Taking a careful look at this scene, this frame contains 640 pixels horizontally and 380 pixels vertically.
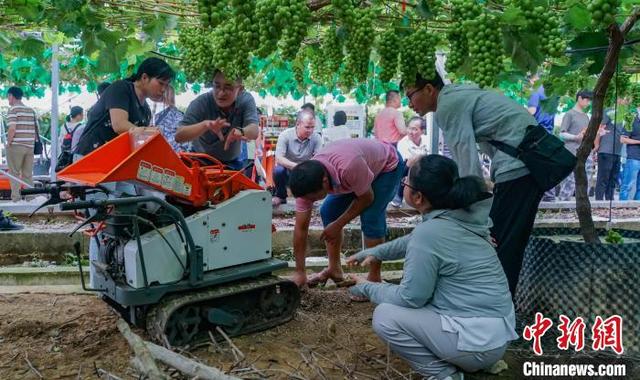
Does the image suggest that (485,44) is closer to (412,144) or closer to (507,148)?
(507,148)

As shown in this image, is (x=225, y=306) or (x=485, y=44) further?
(x=225, y=306)

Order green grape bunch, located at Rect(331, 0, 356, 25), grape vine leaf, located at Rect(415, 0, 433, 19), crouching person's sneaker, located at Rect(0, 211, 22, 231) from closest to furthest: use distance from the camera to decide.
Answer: green grape bunch, located at Rect(331, 0, 356, 25)
grape vine leaf, located at Rect(415, 0, 433, 19)
crouching person's sneaker, located at Rect(0, 211, 22, 231)

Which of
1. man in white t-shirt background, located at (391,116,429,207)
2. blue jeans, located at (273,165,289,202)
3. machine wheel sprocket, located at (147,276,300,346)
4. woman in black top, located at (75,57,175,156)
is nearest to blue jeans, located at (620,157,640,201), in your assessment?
man in white t-shirt background, located at (391,116,429,207)

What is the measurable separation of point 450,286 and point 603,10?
1.55 metres

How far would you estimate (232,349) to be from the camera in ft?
11.3

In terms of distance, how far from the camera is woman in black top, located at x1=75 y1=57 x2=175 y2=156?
171 inches

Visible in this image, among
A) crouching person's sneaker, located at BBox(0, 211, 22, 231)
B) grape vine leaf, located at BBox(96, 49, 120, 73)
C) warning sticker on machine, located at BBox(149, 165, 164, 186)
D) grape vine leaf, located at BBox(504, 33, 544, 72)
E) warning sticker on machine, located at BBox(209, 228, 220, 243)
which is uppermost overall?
grape vine leaf, located at BBox(96, 49, 120, 73)

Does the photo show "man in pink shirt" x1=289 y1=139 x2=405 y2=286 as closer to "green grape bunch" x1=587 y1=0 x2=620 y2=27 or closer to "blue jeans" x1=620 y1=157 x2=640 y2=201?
"green grape bunch" x1=587 y1=0 x2=620 y2=27

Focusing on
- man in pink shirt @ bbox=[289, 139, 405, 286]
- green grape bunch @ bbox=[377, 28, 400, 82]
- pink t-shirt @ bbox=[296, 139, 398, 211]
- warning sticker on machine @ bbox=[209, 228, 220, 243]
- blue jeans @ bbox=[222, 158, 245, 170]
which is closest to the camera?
green grape bunch @ bbox=[377, 28, 400, 82]

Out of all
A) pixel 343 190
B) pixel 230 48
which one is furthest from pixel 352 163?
pixel 230 48

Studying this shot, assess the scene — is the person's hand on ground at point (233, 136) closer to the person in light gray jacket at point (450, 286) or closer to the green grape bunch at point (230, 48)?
the green grape bunch at point (230, 48)

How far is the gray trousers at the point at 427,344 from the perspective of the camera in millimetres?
3084

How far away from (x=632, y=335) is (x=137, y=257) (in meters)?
3.14

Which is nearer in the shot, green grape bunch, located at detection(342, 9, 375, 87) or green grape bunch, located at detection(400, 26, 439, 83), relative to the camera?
green grape bunch, located at detection(342, 9, 375, 87)
